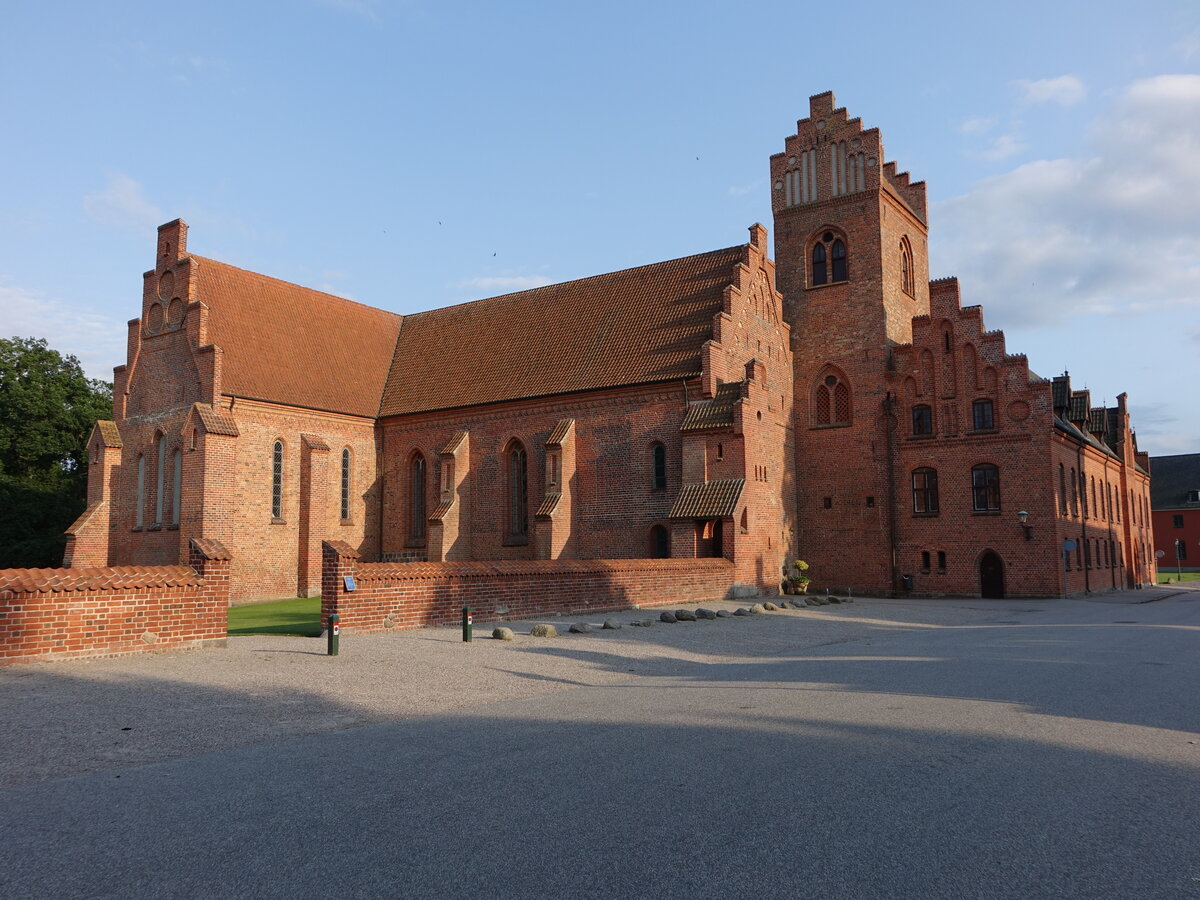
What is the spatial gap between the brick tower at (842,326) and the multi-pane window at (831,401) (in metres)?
0.04

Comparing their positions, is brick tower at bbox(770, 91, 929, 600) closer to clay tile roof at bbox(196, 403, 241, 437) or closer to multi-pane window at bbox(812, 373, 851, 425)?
multi-pane window at bbox(812, 373, 851, 425)

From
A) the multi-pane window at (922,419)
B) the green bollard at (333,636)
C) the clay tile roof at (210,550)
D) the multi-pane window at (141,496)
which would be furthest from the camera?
the multi-pane window at (922,419)

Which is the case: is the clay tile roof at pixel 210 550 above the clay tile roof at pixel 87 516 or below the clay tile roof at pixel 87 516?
below

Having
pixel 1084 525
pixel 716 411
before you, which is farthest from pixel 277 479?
pixel 1084 525

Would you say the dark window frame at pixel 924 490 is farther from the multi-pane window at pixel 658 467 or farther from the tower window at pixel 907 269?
the multi-pane window at pixel 658 467

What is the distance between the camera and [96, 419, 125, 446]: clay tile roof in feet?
103

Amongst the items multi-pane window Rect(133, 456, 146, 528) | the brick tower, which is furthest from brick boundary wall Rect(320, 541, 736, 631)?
multi-pane window Rect(133, 456, 146, 528)

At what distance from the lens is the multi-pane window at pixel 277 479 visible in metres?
30.2

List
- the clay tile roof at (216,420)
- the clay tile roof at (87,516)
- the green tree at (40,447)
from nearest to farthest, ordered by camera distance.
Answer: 1. the clay tile roof at (216,420)
2. the clay tile roof at (87,516)
3. the green tree at (40,447)

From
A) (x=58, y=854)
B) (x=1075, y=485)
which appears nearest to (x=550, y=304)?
(x=1075, y=485)

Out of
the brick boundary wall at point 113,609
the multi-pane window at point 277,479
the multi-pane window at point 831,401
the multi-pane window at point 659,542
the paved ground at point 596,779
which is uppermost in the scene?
the multi-pane window at point 831,401

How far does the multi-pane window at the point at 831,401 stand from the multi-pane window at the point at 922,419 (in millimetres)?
2441

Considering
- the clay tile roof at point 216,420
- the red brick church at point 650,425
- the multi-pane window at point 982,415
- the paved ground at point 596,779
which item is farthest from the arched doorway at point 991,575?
the clay tile roof at point 216,420

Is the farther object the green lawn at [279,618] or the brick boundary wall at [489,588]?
the green lawn at [279,618]
